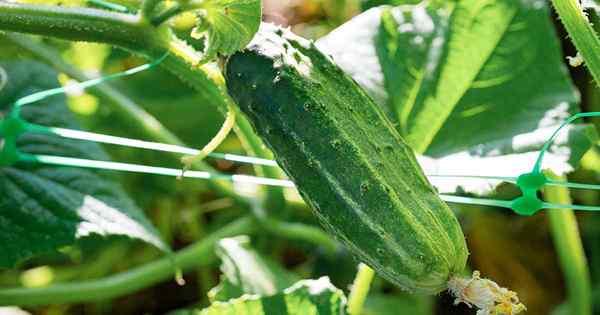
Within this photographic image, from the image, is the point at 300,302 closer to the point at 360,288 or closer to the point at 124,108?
the point at 360,288

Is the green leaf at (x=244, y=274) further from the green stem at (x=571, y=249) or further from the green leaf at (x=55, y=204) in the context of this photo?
the green stem at (x=571, y=249)

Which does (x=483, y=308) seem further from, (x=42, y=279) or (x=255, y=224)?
(x=42, y=279)

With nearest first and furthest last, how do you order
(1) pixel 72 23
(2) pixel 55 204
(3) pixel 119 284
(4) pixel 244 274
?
(1) pixel 72 23, (2) pixel 55 204, (4) pixel 244 274, (3) pixel 119 284

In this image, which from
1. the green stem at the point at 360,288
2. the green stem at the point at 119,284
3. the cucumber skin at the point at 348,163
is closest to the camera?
the cucumber skin at the point at 348,163

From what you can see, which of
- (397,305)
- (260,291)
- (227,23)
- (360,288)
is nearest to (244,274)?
(260,291)

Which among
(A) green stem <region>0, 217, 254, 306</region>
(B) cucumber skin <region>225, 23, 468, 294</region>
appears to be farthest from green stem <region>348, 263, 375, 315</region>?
(A) green stem <region>0, 217, 254, 306</region>

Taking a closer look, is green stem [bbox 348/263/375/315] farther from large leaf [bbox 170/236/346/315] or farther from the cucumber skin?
the cucumber skin

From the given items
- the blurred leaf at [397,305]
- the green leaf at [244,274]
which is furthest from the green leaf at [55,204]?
the blurred leaf at [397,305]
